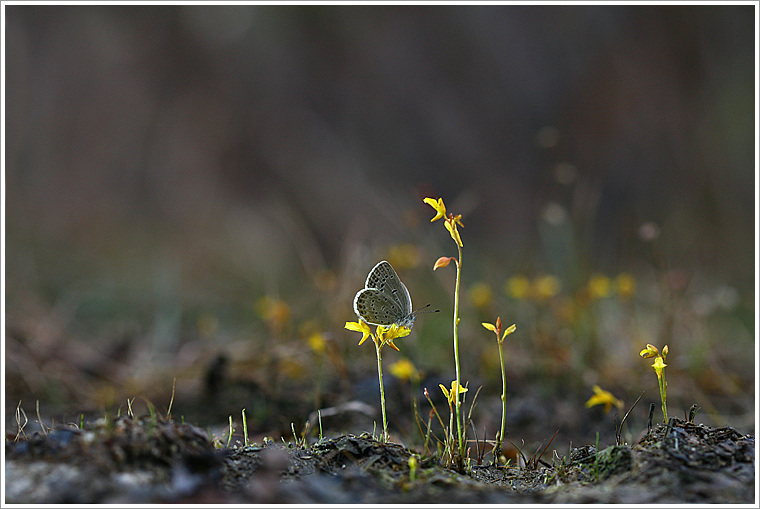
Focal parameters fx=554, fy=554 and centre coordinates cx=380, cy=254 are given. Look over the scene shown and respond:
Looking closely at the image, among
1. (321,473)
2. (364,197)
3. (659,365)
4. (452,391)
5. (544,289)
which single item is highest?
(364,197)

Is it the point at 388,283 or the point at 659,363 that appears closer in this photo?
the point at 659,363

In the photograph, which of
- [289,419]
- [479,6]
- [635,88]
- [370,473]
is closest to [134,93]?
[479,6]

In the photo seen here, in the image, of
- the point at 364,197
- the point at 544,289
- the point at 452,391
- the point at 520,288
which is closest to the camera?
the point at 452,391

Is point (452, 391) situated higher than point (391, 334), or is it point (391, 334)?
point (391, 334)

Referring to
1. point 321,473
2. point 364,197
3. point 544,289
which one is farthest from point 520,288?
point 364,197

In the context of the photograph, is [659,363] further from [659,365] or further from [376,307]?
[376,307]

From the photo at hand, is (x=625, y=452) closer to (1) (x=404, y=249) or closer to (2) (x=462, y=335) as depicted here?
(1) (x=404, y=249)

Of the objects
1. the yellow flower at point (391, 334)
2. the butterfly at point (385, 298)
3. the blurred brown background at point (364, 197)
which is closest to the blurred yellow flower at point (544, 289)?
the blurred brown background at point (364, 197)
